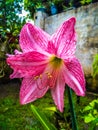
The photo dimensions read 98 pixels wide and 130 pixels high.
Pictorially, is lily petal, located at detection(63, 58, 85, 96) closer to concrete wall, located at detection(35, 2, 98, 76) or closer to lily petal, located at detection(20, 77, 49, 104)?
lily petal, located at detection(20, 77, 49, 104)

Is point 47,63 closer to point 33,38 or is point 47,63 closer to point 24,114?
point 33,38

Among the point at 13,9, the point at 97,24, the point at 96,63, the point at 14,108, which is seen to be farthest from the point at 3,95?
the point at 13,9

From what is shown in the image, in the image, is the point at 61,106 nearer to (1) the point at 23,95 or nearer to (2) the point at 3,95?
(1) the point at 23,95

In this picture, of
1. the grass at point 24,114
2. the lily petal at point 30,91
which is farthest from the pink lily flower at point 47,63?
the grass at point 24,114

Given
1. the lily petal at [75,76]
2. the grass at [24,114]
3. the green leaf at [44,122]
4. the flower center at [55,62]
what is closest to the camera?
the lily petal at [75,76]

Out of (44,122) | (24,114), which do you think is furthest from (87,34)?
(44,122)

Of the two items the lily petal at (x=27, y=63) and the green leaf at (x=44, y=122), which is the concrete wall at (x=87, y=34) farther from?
the lily petal at (x=27, y=63)

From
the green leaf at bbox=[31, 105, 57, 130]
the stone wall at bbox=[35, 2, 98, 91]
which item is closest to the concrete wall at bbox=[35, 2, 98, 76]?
the stone wall at bbox=[35, 2, 98, 91]
